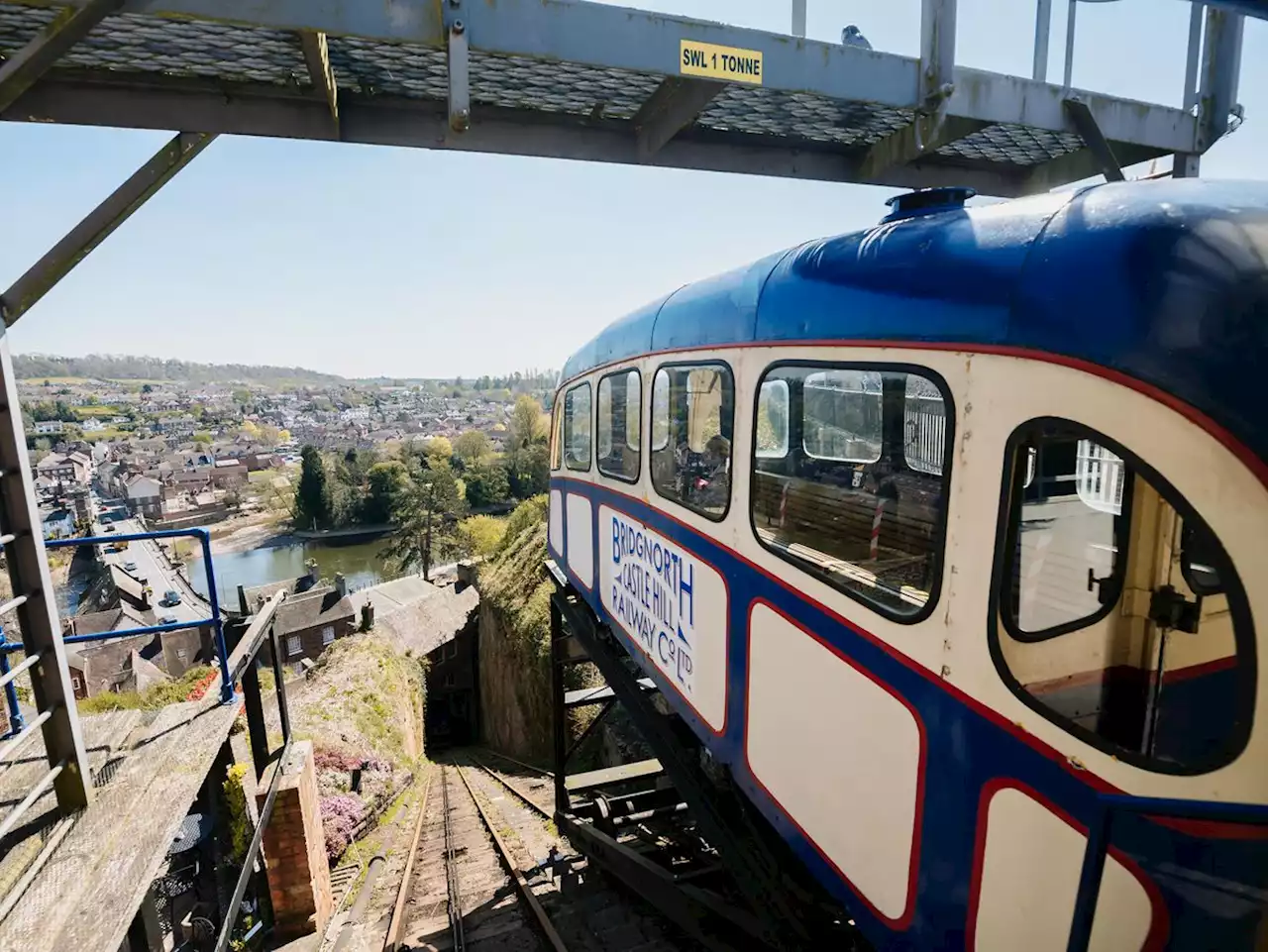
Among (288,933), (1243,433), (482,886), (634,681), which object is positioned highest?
(1243,433)

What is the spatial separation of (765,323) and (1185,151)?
2057mm

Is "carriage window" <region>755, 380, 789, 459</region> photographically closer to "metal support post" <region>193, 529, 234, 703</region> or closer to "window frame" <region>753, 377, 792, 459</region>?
"window frame" <region>753, 377, 792, 459</region>

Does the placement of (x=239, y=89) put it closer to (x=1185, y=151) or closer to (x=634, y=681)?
(x=1185, y=151)

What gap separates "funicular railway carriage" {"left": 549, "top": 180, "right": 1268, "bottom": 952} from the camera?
1.39 metres

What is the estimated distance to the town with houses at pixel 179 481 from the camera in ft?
98.2

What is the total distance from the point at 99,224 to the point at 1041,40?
3.85 m

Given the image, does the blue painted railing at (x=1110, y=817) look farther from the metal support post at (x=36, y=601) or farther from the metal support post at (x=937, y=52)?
the metal support post at (x=36, y=601)

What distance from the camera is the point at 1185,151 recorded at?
9.74 ft

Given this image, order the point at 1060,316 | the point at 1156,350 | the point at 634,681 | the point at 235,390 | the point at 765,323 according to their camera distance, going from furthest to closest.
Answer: the point at 235,390 < the point at 634,681 < the point at 765,323 < the point at 1060,316 < the point at 1156,350

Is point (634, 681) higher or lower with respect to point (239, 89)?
lower

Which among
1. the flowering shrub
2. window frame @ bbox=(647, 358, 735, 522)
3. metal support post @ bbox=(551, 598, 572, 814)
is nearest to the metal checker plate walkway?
window frame @ bbox=(647, 358, 735, 522)

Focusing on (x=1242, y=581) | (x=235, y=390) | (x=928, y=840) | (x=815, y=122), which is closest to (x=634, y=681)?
(x=928, y=840)

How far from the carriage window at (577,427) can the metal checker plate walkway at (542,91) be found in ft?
9.98

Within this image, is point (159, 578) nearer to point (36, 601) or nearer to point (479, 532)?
point (479, 532)
